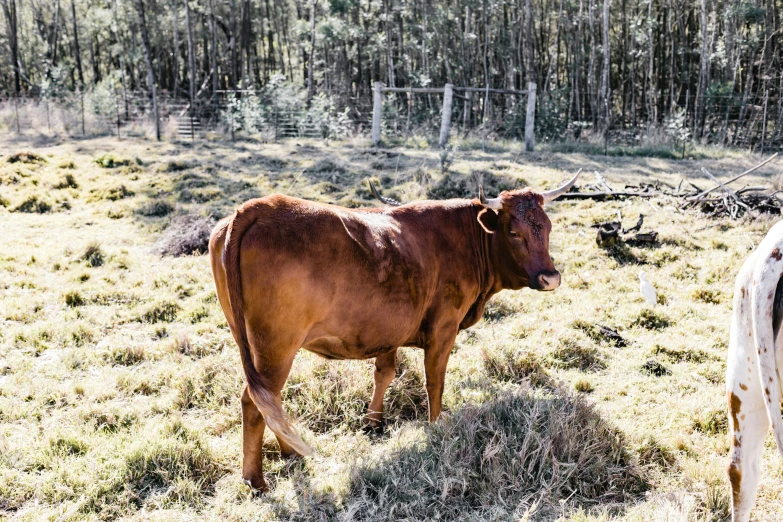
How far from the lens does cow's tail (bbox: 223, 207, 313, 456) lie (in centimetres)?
329

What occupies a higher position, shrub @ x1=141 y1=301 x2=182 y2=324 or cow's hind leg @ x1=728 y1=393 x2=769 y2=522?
cow's hind leg @ x1=728 y1=393 x2=769 y2=522

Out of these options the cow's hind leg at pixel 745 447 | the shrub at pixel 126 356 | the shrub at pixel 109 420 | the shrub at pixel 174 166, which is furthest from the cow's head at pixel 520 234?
the shrub at pixel 174 166

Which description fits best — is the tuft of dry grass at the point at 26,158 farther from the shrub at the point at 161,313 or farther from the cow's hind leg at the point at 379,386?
the cow's hind leg at the point at 379,386

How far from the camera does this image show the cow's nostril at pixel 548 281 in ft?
14.4

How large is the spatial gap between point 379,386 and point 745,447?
8.34 feet

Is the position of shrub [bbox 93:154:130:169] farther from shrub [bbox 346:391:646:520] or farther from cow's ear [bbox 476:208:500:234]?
shrub [bbox 346:391:646:520]

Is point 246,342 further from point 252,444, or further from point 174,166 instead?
point 174,166

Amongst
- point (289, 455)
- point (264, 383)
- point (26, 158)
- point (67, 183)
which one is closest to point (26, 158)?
point (26, 158)

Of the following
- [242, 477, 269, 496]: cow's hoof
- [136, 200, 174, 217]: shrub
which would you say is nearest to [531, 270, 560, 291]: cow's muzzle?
[242, 477, 269, 496]: cow's hoof

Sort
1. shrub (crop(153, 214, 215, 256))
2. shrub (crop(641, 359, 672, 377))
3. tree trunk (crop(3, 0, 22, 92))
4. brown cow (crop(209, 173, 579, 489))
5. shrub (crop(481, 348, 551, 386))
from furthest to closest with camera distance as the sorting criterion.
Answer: tree trunk (crop(3, 0, 22, 92)) < shrub (crop(153, 214, 215, 256)) < shrub (crop(641, 359, 672, 377)) < shrub (crop(481, 348, 551, 386)) < brown cow (crop(209, 173, 579, 489))

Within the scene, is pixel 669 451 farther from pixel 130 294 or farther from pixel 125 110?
pixel 125 110

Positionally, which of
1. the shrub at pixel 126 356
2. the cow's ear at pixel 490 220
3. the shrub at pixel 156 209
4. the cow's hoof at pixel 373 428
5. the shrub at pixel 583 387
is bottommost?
the cow's hoof at pixel 373 428

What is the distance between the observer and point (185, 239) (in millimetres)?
9219

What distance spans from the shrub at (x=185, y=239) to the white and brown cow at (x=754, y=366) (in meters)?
7.52
